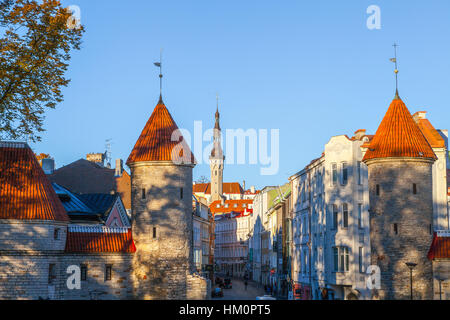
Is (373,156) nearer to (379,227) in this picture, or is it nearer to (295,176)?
(379,227)

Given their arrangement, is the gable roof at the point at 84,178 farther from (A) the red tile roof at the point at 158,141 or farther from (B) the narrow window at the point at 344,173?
(B) the narrow window at the point at 344,173

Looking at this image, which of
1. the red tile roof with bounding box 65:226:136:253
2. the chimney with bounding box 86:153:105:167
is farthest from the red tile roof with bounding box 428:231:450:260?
the chimney with bounding box 86:153:105:167

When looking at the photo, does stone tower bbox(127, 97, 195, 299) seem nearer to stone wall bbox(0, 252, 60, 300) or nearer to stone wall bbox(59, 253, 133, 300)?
stone wall bbox(59, 253, 133, 300)

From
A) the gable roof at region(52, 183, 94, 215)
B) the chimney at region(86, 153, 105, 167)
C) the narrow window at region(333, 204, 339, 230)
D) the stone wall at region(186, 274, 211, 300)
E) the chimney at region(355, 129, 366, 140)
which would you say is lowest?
the stone wall at region(186, 274, 211, 300)

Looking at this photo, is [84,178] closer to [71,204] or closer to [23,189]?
[71,204]

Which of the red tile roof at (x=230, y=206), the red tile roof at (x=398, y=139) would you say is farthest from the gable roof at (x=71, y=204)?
the red tile roof at (x=230, y=206)

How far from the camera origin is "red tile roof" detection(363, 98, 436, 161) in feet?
151

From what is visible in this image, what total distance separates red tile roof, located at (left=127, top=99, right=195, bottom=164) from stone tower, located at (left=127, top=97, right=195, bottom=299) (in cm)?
7

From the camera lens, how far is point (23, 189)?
4559cm

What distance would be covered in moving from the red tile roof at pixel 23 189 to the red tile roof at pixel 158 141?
6495 millimetres

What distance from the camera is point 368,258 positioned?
52.5m

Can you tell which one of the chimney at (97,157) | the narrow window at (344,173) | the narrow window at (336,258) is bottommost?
the narrow window at (336,258)

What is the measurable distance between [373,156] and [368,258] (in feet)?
31.6

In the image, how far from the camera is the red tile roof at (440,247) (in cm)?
4462
